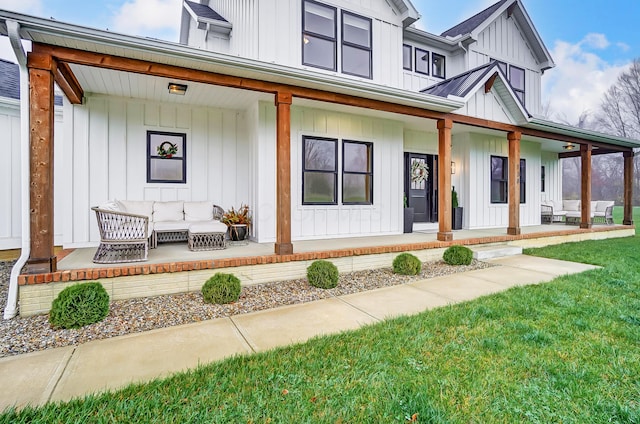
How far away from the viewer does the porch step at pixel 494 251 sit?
270 inches

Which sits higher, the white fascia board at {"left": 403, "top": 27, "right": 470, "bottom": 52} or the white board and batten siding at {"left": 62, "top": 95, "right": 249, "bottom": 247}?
the white fascia board at {"left": 403, "top": 27, "right": 470, "bottom": 52}

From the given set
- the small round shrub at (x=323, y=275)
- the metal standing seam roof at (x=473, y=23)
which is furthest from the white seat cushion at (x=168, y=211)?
the metal standing seam roof at (x=473, y=23)

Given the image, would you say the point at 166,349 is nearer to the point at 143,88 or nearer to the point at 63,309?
the point at 63,309

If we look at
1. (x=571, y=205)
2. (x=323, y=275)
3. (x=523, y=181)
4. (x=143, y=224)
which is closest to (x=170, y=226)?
(x=143, y=224)

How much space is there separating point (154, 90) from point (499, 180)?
9.34 metres

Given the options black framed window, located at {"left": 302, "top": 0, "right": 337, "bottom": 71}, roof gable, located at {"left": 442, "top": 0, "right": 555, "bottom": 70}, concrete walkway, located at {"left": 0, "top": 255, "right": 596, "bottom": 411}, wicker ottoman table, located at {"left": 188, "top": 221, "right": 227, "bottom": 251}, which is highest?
roof gable, located at {"left": 442, "top": 0, "right": 555, "bottom": 70}

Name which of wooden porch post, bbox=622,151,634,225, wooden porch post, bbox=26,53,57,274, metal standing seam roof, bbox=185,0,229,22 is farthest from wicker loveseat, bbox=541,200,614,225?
wooden porch post, bbox=26,53,57,274

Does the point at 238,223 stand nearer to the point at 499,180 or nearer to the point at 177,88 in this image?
the point at 177,88

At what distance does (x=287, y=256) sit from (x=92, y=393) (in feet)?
10.3

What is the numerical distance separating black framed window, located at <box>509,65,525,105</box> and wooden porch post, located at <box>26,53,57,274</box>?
11.9m

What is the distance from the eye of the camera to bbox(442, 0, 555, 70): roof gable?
9.84m

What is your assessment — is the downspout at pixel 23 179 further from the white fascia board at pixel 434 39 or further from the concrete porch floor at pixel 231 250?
the white fascia board at pixel 434 39

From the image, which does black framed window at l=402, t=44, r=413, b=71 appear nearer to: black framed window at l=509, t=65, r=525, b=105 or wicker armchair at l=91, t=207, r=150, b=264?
black framed window at l=509, t=65, r=525, b=105

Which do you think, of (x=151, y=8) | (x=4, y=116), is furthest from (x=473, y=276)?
(x=151, y=8)
